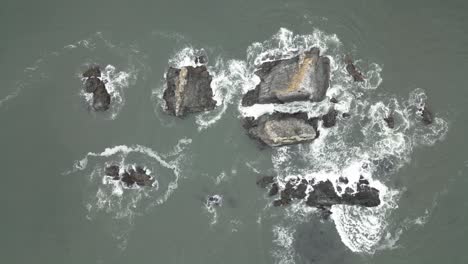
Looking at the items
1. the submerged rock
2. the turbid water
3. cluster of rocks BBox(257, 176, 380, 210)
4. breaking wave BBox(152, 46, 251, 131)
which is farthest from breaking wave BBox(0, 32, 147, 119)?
the submerged rock

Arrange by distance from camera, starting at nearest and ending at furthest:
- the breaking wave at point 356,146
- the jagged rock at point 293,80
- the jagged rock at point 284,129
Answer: the jagged rock at point 293,80 → the jagged rock at point 284,129 → the breaking wave at point 356,146

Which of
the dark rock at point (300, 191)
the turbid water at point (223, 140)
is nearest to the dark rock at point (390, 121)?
the turbid water at point (223, 140)

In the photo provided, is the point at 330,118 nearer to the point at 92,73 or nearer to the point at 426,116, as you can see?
the point at 426,116

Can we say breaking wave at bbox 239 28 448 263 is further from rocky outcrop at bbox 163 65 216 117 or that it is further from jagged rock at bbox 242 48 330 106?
rocky outcrop at bbox 163 65 216 117

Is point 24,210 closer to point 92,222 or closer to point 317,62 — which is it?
point 92,222

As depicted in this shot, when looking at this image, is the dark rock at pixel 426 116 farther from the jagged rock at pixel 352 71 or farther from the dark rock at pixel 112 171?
the dark rock at pixel 112 171

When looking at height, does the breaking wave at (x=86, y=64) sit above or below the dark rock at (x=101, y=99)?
above

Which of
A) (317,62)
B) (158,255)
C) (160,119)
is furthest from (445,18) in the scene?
(158,255)
